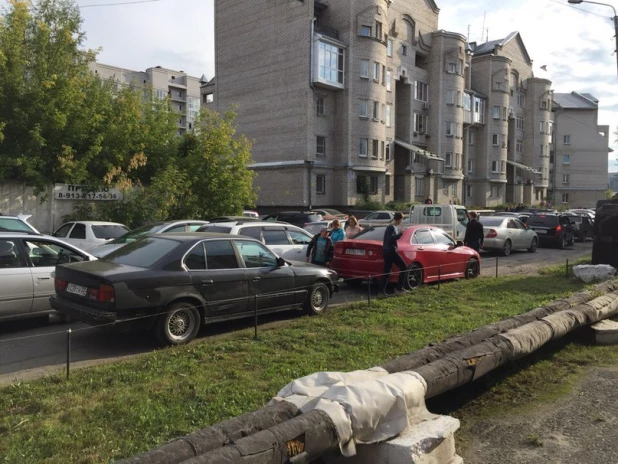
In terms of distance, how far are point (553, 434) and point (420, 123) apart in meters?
45.1

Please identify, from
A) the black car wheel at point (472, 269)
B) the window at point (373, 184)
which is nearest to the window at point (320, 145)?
the window at point (373, 184)

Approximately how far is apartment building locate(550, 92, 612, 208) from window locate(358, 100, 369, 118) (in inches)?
1964

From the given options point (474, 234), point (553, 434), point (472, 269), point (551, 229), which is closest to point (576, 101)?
point (551, 229)

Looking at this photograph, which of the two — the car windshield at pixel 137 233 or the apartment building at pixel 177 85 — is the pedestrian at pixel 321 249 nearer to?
the car windshield at pixel 137 233

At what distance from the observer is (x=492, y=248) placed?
64.0 feet

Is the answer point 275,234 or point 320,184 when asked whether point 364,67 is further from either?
point 275,234

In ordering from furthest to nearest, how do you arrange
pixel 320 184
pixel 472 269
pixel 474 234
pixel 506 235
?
pixel 320 184 < pixel 506 235 < pixel 474 234 < pixel 472 269

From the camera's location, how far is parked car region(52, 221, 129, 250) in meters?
13.6

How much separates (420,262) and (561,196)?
252 ft

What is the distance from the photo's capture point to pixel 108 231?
14.1 meters

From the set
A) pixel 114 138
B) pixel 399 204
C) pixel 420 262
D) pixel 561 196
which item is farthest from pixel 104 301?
pixel 561 196

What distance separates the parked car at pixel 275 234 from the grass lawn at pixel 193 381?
273 cm

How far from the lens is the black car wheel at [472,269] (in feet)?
42.5

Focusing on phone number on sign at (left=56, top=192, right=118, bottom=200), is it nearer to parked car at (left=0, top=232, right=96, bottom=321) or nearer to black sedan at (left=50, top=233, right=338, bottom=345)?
parked car at (left=0, top=232, right=96, bottom=321)
